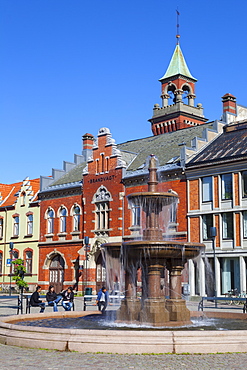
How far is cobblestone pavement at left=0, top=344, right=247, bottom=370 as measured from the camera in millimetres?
10180

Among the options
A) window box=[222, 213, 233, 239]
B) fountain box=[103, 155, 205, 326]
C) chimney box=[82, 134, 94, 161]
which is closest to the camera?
fountain box=[103, 155, 205, 326]

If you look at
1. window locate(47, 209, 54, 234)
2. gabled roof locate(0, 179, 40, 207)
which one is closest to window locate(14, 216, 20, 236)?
gabled roof locate(0, 179, 40, 207)

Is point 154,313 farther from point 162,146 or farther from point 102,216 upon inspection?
point 162,146

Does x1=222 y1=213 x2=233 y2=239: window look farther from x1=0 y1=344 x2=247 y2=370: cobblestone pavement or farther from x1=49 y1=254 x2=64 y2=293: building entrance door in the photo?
x1=0 y1=344 x2=247 y2=370: cobblestone pavement

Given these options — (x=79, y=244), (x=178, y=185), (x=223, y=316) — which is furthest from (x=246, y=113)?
(x=223, y=316)

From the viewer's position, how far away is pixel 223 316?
1881cm

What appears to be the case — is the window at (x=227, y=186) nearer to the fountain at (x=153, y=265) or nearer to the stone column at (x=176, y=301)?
the fountain at (x=153, y=265)

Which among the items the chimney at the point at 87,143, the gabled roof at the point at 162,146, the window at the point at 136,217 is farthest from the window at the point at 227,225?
the chimney at the point at 87,143

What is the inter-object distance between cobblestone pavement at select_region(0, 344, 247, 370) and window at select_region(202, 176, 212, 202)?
24163 mm

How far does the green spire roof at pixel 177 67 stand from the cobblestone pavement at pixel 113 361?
49.6 meters

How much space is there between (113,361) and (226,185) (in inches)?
980

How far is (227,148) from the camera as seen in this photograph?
117 feet

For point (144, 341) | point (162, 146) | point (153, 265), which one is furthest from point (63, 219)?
point (144, 341)

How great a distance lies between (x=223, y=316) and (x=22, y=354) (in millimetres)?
9316
